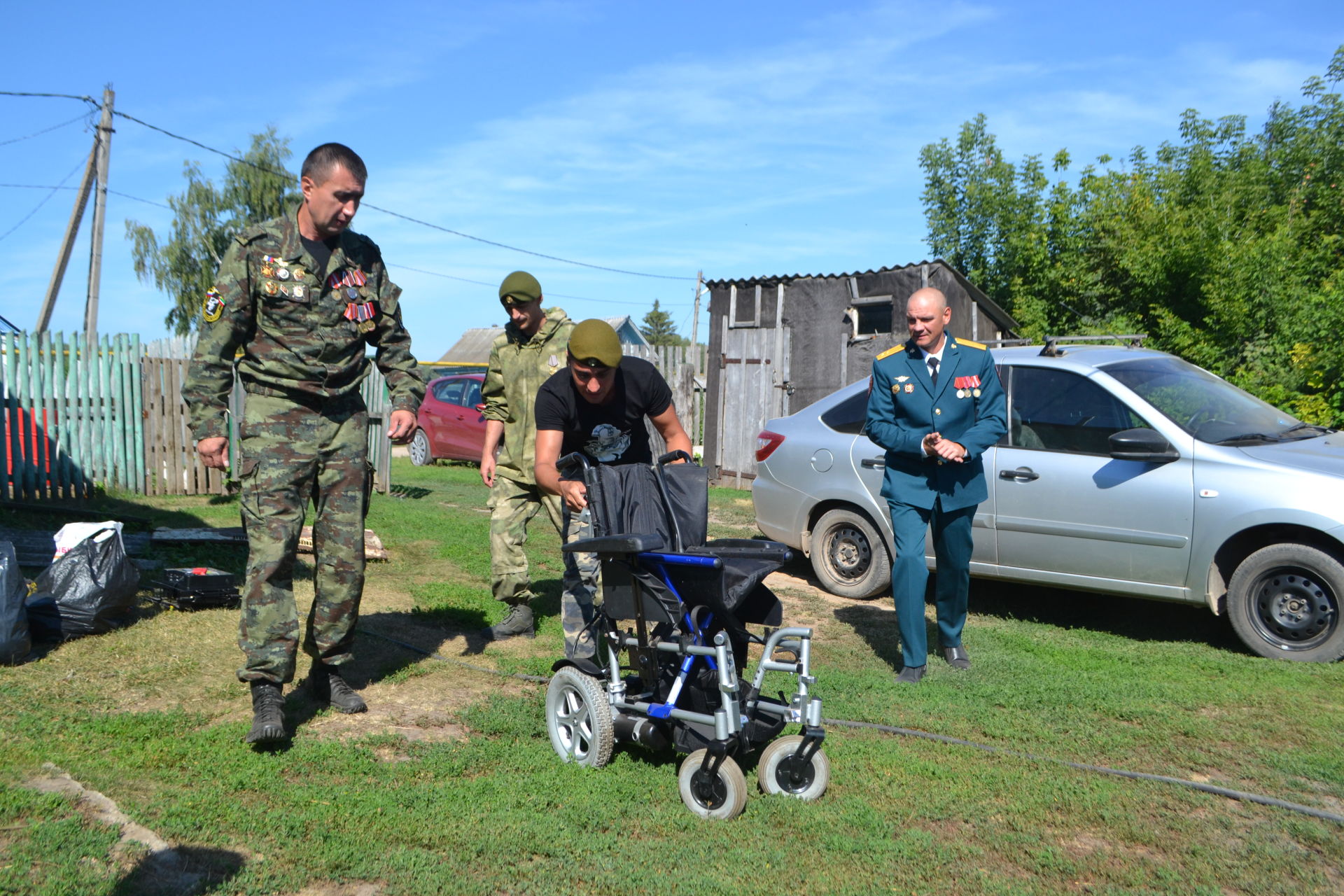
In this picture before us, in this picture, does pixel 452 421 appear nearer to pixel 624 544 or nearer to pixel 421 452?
pixel 421 452

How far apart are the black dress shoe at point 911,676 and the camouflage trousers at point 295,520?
2.64 m

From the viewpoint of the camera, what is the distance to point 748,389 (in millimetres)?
15984

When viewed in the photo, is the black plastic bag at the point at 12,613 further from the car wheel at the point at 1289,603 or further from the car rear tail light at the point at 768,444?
the car wheel at the point at 1289,603

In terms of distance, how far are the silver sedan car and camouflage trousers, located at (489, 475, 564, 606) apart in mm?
2292

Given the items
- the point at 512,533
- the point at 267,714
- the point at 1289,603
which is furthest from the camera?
the point at 512,533

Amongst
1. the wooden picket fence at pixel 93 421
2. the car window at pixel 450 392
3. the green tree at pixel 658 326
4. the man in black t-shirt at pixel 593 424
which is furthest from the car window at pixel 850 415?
the green tree at pixel 658 326

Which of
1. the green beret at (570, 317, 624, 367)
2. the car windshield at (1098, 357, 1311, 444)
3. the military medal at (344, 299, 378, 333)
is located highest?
the military medal at (344, 299, 378, 333)

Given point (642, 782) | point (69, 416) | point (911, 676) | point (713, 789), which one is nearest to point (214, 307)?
point (642, 782)

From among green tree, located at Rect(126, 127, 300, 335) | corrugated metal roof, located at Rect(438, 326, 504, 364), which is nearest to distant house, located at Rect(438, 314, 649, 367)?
corrugated metal roof, located at Rect(438, 326, 504, 364)

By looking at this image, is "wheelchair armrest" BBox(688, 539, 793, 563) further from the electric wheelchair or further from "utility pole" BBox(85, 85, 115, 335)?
"utility pole" BBox(85, 85, 115, 335)

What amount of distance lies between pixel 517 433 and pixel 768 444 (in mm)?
2437

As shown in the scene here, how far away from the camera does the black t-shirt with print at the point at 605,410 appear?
4457 mm

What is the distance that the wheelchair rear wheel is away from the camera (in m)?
Result: 3.71

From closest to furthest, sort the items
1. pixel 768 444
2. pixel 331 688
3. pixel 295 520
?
pixel 295 520 → pixel 331 688 → pixel 768 444
